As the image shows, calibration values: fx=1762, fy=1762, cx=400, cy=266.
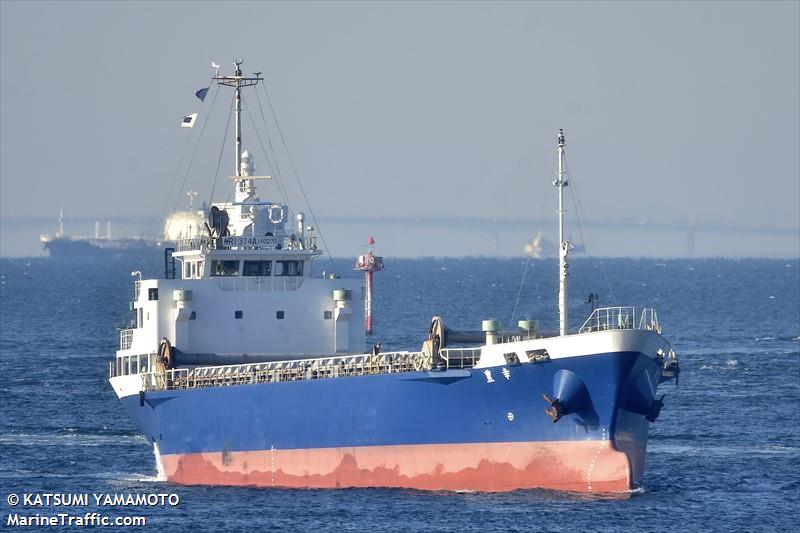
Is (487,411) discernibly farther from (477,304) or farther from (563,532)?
(477,304)

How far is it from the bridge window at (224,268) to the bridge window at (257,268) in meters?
0.28

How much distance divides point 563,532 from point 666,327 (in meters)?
76.3

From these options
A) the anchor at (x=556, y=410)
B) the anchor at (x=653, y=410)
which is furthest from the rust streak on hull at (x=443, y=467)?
the anchor at (x=653, y=410)

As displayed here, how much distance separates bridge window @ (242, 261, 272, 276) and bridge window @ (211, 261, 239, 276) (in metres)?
0.28

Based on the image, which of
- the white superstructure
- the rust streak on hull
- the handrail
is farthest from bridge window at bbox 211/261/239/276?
the rust streak on hull

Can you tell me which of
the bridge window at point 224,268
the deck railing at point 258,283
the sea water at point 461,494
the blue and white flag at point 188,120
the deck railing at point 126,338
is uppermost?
the blue and white flag at point 188,120

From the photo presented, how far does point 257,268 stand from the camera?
57531mm

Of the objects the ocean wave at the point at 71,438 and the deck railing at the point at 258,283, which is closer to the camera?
the deck railing at the point at 258,283

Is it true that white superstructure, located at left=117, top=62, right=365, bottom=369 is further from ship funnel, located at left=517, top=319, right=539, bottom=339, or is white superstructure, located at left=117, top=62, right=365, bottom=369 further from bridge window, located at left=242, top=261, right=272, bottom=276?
ship funnel, located at left=517, top=319, right=539, bottom=339

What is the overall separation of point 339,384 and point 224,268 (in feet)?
Answer: 29.4

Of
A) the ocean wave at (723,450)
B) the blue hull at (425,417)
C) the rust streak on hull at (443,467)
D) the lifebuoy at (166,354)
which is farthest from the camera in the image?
the ocean wave at (723,450)

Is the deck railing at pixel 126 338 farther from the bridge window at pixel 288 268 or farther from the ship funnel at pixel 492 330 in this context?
the ship funnel at pixel 492 330

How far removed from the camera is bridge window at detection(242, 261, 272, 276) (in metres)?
57.5

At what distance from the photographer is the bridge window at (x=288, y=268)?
57.5 m
